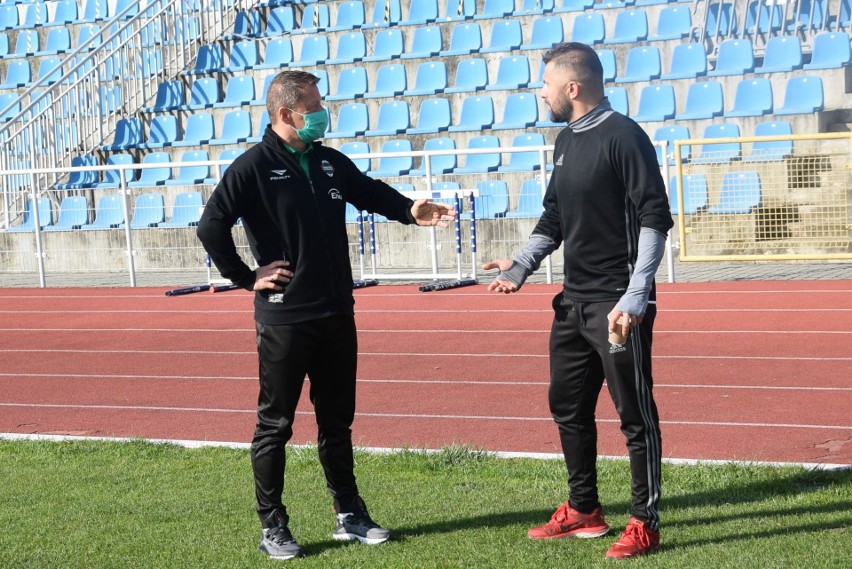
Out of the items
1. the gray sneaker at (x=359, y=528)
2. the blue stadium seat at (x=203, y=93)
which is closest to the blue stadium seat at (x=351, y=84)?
the blue stadium seat at (x=203, y=93)

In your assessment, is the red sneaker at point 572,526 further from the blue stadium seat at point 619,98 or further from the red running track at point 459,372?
the blue stadium seat at point 619,98

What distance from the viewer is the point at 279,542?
4984 mm

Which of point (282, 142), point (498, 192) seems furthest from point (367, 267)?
point (282, 142)

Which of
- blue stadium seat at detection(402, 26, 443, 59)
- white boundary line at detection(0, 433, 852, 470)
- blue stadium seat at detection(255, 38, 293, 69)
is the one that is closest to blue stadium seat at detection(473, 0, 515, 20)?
blue stadium seat at detection(402, 26, 443, 59)

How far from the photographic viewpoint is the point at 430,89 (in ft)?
68.1

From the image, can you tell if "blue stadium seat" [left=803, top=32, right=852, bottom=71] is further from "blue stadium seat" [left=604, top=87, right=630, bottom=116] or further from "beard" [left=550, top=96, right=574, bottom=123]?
"beard" [left=550, top=96, right=574, bottom=123]

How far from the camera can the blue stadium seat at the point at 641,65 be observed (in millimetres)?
A: 19062

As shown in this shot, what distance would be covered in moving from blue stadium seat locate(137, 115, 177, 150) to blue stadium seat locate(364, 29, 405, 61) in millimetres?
3750

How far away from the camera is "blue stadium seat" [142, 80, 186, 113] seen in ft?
75.4

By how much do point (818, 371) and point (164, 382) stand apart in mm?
4984

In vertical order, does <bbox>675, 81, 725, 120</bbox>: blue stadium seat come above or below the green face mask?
above

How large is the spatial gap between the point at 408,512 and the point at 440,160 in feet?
44.4

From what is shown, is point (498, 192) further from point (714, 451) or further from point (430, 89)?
point (714, 451)

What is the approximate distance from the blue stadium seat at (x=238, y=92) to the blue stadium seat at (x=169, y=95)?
2.91 feet
